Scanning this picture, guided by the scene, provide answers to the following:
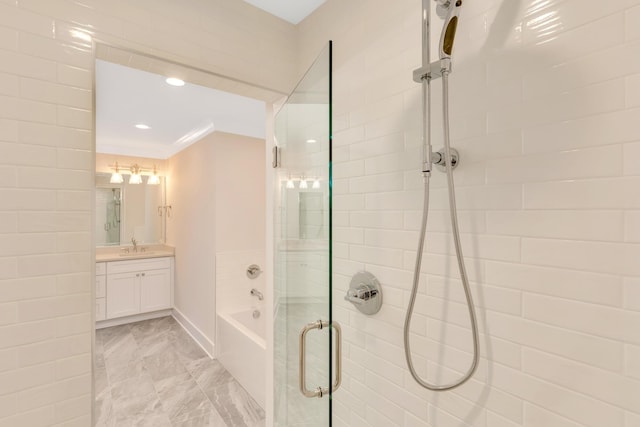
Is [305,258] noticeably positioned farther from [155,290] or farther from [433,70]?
[155,290]

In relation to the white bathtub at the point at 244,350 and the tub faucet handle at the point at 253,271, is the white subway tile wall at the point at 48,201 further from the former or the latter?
the tub faucet handle at the point at 253,271

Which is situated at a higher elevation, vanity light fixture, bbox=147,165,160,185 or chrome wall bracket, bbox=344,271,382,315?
vanity light fixture, bbox=147,165,160,185

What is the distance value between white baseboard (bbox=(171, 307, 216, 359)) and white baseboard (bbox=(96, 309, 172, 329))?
0.56ft

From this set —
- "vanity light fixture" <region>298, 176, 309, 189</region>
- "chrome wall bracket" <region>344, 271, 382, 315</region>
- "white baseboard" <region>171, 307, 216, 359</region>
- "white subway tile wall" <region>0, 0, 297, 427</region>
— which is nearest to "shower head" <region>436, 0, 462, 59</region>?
"vanity light fixture" <region>298, 176, 309, 189</region>

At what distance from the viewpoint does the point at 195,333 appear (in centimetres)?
371

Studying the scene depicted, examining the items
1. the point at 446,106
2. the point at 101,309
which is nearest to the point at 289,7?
the point at 446,106

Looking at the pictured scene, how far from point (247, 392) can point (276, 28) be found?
2.80 m

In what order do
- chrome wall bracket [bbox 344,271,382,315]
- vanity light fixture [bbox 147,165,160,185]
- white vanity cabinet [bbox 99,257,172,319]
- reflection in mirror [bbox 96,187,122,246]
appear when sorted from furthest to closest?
1. vanity light fixture [bbox 147,165,160,185]
2. reflection in mirror [bbox 96,187,122,246]
3. white vanity cabinet [bbox 99,257,172,319]
4. chrome wall bracket [bbox 344,271,382,315]

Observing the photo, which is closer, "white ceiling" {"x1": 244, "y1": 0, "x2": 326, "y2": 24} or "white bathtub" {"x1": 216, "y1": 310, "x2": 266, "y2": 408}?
"white ceiling" {"x1": 244, "y1": 0, "x2": 326, "y2": 24}

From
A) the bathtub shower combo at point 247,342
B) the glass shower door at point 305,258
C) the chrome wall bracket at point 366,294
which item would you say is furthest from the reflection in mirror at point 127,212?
the chrome wall bracket at point 366,294

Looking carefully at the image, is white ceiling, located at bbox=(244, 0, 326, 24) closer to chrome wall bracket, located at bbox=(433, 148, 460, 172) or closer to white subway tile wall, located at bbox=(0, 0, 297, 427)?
white subway tile wall, located at bbox=(0, 0, 297, 427)

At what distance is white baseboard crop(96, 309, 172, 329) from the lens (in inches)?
159

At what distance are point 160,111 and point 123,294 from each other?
2.63 metres

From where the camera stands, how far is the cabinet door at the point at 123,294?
158 inches
